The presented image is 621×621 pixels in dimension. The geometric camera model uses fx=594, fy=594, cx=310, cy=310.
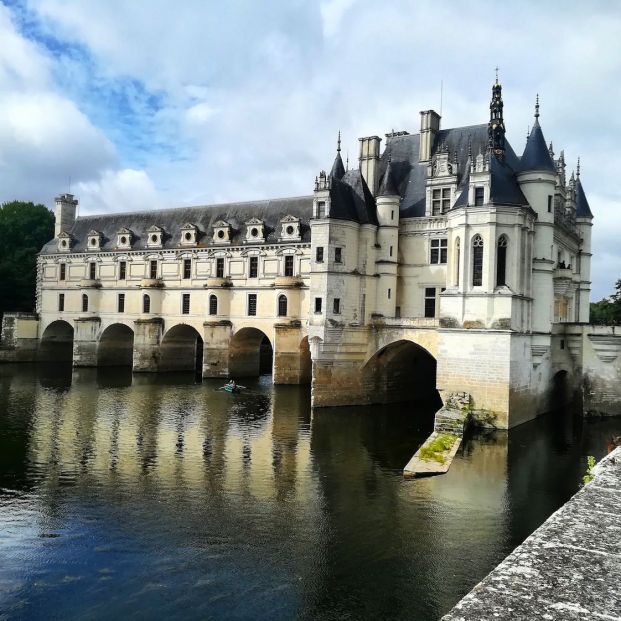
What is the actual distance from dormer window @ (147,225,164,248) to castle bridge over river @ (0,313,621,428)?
594cm

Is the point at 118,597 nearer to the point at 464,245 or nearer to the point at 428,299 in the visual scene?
the point at 464,245

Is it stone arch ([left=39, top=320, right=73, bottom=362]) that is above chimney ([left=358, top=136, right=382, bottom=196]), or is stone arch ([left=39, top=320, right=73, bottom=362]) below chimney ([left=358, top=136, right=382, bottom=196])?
below

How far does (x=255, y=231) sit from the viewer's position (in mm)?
42250

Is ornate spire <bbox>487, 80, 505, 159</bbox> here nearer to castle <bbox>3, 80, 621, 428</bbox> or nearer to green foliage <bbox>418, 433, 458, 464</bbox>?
castle <bbox>3, 80, 621, 428</bbox>

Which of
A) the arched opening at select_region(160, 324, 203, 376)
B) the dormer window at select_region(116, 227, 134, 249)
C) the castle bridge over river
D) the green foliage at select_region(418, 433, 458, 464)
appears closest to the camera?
the green foliage at select_region(418, 433, 458, 464)

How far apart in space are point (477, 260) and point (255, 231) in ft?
63.5

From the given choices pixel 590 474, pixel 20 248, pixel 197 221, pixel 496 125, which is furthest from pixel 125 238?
pixel 590 474

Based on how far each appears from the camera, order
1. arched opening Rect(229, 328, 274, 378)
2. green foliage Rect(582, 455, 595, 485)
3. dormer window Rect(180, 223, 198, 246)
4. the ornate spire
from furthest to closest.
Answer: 1. dormer window Rect(180, 223, 198, 246)
2. arched opening Rect(229, 328, 274, 378)
3. the ornate spire
4. green foliage Rect(582, 455, 595, 485)

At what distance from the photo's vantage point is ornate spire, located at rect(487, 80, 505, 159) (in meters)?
30.2

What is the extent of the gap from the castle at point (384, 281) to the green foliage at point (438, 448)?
3.76 m

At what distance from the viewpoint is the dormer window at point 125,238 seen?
48500mm

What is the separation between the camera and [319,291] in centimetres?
3123

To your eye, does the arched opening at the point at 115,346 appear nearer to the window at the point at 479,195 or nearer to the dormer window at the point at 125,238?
the dormer window at the point at 125,238

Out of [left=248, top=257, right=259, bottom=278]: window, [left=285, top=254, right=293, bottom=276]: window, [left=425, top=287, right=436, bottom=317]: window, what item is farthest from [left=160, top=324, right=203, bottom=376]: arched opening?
[left=425, top=287, right=436, bottom=317]: window
